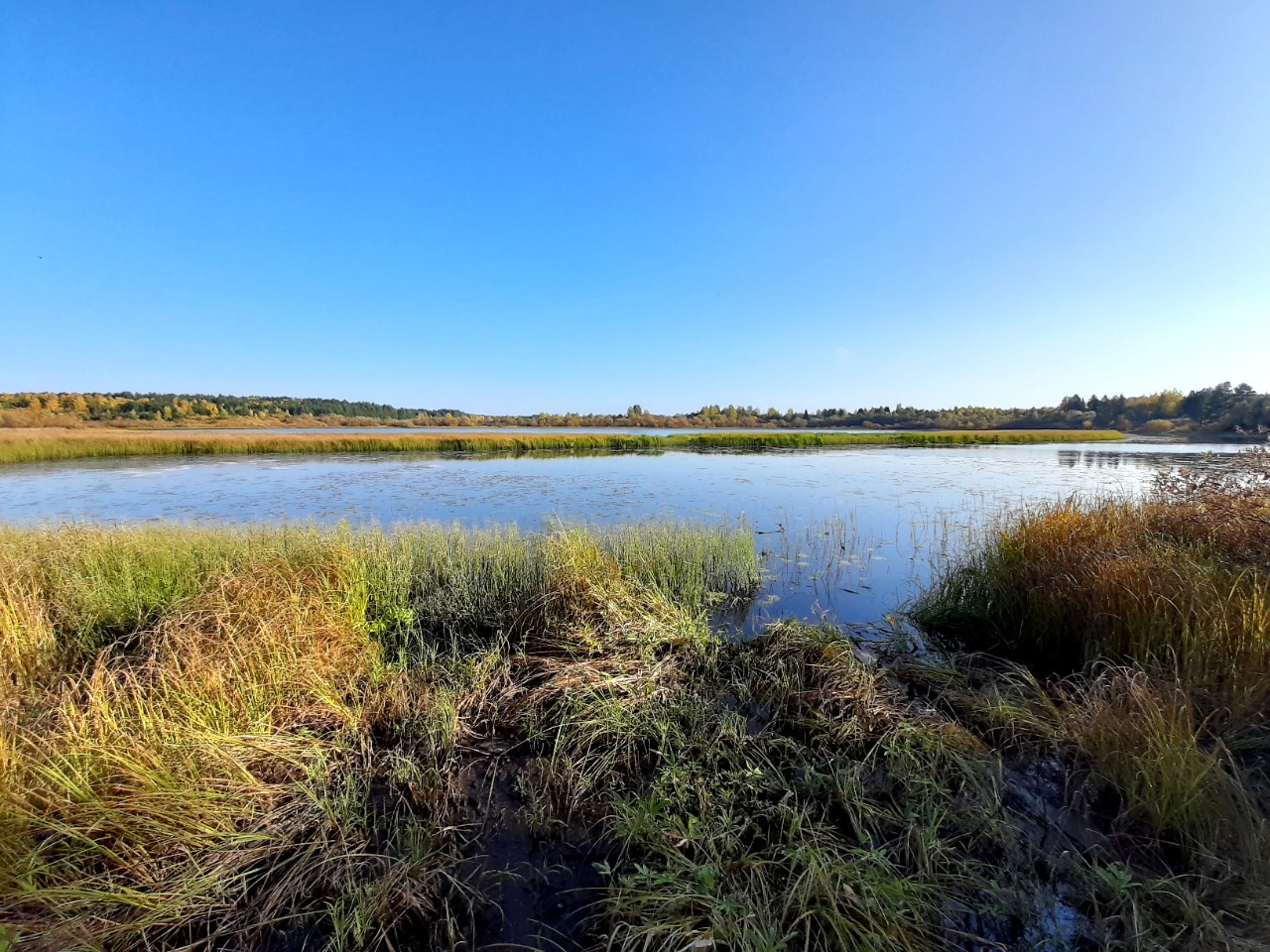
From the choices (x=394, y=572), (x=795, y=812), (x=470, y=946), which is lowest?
(x=470, y=946)

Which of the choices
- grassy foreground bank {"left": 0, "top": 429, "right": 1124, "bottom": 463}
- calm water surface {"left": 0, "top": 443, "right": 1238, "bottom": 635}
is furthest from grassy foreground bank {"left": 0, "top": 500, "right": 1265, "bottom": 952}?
grassy foreground bank {"left": 0, "top": 429, "right": 1124, "bottom": 463}

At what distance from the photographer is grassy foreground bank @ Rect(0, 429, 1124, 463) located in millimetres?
27266

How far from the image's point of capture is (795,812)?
272 cm

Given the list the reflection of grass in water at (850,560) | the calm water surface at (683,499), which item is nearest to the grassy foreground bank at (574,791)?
the reflection of grass in water at (850,560)

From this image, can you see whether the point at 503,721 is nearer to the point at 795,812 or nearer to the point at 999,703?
the point at 795,812

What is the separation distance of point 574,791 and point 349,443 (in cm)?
3858

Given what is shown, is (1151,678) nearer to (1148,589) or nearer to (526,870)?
(1148,589)

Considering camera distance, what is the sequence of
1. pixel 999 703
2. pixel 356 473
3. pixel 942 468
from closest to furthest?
pixel 999 703 → pixel 356 473 → pixel 942 468

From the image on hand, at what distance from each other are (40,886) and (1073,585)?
7.71 m

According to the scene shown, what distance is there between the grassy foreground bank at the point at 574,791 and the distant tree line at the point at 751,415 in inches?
2406

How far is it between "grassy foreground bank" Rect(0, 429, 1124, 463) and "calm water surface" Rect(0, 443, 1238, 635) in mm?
3434

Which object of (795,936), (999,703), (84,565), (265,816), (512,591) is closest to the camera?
(795,936)

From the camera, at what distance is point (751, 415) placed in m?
100

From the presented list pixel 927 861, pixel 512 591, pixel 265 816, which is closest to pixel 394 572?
pixel 512 591
